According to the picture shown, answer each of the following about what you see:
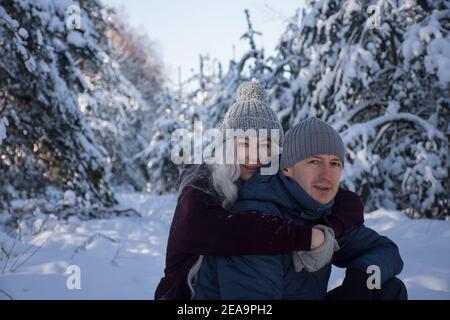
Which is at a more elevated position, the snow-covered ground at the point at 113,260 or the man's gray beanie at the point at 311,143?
the man's gray beanie at the point at 311,143

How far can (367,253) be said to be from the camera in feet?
7.58

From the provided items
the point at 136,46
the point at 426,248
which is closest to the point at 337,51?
the point at 426,248

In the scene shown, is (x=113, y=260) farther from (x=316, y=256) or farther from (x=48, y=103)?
(x=316, y=256)

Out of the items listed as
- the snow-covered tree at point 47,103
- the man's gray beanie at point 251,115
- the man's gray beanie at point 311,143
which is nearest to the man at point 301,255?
the man's gray beanie at point 311,143

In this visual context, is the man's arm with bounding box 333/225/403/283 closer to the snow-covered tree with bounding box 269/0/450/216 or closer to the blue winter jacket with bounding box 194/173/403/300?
the blue winter jacket with bounding box 194/173/403/300

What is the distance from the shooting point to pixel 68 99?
7.11 m

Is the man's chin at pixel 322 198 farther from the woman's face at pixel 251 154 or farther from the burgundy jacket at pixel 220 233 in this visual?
the woman's face at pixel 251 154

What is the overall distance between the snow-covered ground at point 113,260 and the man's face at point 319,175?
5.77ft

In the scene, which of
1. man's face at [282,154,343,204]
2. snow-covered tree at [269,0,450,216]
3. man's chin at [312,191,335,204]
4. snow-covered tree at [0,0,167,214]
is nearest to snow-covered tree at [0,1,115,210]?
snow-covered tree at [0,0,167,214]

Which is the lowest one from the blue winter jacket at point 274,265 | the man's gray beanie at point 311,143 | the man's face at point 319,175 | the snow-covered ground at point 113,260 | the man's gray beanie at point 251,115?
the snow-covered ground at point 113,260

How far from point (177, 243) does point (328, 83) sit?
7.28 m

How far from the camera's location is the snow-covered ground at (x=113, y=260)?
150 inches

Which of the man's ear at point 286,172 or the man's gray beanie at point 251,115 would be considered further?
the man's gray beanie at point 251,115

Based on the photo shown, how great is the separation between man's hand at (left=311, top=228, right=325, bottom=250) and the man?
23 millimetres
